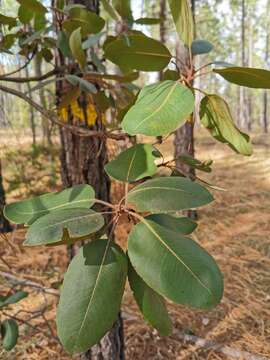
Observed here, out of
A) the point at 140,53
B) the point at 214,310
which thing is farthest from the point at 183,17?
the point at 214,310

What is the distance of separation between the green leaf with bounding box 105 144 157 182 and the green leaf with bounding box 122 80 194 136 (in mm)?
76

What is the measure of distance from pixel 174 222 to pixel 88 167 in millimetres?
809

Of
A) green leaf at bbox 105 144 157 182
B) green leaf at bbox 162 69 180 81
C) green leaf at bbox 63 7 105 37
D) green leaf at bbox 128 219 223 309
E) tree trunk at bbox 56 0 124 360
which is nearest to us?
green leaf at bbox 128 219 223 309

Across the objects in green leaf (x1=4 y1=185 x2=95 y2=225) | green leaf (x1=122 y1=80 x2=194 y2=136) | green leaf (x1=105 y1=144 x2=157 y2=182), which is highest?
green leaf (x1=122 y1=80 x2=194 y2=136)

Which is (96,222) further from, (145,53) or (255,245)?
(255,245)

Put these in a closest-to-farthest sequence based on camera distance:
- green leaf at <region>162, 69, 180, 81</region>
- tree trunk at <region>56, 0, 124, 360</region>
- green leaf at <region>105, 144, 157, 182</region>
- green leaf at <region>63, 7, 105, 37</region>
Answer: green leaf at <region>105, 144, 157, 182</region>, green leaf at <region>162, 69, 180, 81</region>, green leaf at <region>63, 7, 105, 37</region>, tree trunk at <region>56, 0, 124, 360</region>

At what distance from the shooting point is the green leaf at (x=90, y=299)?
360mm

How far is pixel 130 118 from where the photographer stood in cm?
38

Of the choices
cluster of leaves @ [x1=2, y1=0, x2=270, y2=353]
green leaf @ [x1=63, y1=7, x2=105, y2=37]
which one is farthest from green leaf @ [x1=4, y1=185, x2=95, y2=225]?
green leaf @ [x1=63, y1=7, x2=105, y2=37]

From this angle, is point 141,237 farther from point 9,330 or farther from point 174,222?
point 9,330

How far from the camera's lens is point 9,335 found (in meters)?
1.00

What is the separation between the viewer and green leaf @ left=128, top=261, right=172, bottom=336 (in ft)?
1.31

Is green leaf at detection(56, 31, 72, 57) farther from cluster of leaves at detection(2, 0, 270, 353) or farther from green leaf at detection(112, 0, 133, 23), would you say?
cluster of leaves at detection(2, 0, 270, 353)

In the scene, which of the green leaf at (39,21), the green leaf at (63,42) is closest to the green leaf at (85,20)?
the green leaf at (63,42)
